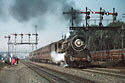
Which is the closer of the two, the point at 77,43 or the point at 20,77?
the point at 20,77

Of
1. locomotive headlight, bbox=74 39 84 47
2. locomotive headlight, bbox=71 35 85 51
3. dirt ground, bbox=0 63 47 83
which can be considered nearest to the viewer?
dirt ground, bbox=0 63 47 83

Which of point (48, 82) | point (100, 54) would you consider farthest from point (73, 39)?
point (100, 54)

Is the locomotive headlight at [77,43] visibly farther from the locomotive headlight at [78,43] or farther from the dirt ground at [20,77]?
the dirt ground at [20,77]

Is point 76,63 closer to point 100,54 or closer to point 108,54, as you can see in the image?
point 108,54

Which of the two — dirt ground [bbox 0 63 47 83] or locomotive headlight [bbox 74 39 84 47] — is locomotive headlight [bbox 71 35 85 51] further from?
dirt ground [bbox 0 63 47 83]

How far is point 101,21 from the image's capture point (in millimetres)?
37375

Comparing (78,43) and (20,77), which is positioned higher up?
(78,43)

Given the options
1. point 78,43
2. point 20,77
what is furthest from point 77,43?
point 20,77

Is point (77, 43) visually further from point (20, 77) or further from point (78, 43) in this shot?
point (20, 77)

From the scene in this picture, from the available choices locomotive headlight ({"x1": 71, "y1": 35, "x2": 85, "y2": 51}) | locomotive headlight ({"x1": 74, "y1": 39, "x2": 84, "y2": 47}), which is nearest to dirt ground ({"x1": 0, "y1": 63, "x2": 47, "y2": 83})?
locomotive headlight ({"x1": 71, "y1": 35, "x2": 85, "y2": 51})

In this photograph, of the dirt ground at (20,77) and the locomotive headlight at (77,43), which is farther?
the locomotive headlight at (77,43)

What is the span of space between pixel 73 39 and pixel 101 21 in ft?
27.2

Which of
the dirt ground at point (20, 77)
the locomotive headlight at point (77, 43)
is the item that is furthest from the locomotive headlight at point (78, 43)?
the dirt ground at point (20, 77)

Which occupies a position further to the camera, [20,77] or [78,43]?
[78,43]
